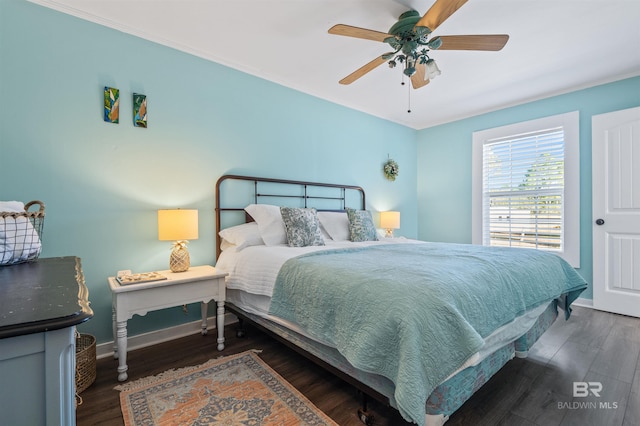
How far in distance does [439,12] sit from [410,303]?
1.65 m

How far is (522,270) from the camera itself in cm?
185

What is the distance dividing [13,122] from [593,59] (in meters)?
4.87

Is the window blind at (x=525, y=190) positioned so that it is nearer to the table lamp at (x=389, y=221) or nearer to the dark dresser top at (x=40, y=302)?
the table lamp at (x=389, y=221)

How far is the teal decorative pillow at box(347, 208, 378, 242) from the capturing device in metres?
3.22

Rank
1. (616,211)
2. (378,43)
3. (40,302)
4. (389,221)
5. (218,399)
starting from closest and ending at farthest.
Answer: (40,302) < (218,399) < (378,43) < (616,211) < (389,221)

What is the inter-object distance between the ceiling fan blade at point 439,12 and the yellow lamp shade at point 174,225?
6.97 feet

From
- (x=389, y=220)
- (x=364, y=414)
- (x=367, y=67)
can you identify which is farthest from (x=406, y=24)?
(x=389, y=220)

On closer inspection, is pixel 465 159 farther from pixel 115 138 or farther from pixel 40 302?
pixel 40 302

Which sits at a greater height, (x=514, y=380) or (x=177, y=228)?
(x=177, y=228)

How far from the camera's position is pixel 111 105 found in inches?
89.5

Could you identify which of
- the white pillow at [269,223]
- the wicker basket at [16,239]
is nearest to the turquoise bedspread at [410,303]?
the white pillow at [269,223]

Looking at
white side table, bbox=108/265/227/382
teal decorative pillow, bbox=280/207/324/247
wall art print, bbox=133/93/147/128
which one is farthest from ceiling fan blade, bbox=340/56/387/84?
white side table, bbox=108/265/227/382

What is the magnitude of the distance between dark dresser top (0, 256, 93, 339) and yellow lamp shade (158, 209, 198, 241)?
108cm

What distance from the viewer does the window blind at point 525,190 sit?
12.0ft
